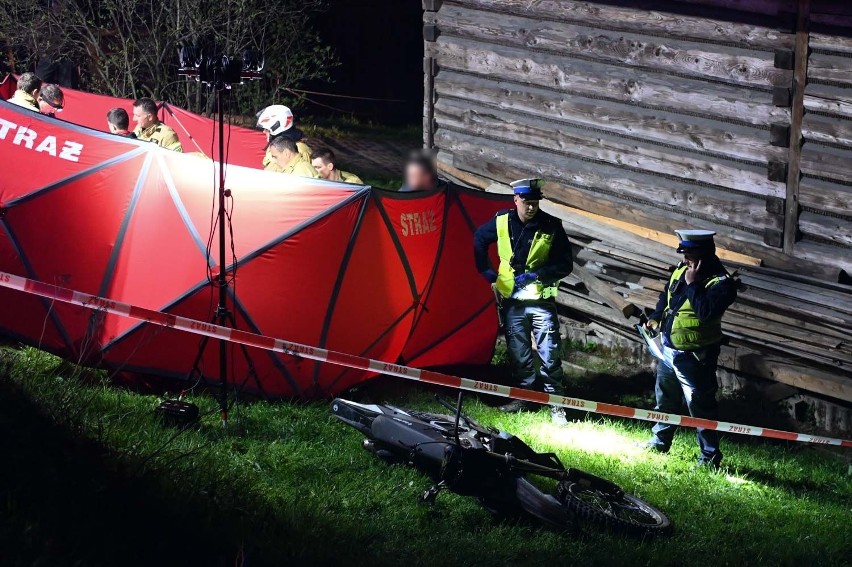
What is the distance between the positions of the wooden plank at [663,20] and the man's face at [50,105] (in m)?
5.28

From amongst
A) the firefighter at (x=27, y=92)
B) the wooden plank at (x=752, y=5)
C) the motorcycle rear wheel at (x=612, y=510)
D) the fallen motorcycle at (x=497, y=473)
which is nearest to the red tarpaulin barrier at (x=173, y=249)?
the fallen motorcycle at (x=497, y=473)

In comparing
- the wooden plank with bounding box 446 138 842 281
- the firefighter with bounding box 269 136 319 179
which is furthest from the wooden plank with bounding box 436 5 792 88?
the firefighter with bounding box 269 136 319 179

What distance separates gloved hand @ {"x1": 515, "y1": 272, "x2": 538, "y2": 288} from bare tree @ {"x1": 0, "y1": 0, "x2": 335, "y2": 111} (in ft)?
27.2

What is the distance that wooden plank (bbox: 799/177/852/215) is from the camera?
30.8 feet

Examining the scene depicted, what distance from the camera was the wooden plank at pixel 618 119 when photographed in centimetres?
1016

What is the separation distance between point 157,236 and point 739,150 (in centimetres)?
521

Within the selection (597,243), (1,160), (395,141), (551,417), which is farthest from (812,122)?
(395,141)

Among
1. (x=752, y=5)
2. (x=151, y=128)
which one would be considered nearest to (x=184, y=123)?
(x=151, y=128)

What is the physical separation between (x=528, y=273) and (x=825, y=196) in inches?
104

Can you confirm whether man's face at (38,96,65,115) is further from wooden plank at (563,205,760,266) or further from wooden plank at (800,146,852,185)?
wooden plank at (800,146,852,185)

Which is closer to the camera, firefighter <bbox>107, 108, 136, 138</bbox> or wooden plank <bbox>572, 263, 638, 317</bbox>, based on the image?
wooden plank <bbox>572, 263, 638, 317</bbox>

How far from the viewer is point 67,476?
210 inches

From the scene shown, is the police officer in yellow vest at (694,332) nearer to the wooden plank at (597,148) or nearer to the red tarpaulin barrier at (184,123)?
the wooden plank at (597,148)

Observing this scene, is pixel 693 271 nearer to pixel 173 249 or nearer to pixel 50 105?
pixel 173 249
